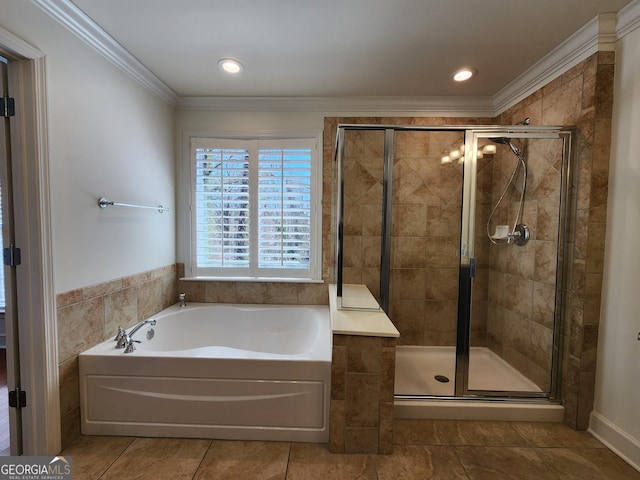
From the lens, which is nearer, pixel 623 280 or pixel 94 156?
pixel 623 280

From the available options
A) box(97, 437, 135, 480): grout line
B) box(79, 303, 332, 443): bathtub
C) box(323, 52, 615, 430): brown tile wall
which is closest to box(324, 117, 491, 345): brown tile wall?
box(323, 52, 615, 430): brown tile wall

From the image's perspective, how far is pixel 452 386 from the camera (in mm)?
2061

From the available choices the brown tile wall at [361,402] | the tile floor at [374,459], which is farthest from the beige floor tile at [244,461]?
Result: the brown tile wall at [361,402]

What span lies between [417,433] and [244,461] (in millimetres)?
1001

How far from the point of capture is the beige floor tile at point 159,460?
4.27ft

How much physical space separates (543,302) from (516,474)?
3.63ft

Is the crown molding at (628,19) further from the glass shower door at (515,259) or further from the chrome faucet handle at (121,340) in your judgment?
the chrome faucet handle at (121,340)

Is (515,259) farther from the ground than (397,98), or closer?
closer

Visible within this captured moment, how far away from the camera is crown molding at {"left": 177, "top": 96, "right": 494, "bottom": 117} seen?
2348mm

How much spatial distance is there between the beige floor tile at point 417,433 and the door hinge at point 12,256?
2.20m

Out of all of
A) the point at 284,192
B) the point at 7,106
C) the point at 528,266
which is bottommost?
the point at 528,266

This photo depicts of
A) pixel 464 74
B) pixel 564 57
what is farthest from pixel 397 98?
pixel 564 57

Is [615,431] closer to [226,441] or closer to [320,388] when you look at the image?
[320,388]

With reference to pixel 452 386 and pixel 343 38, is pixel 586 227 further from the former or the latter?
pixel 343 38
